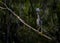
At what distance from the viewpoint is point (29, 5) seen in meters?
3.42

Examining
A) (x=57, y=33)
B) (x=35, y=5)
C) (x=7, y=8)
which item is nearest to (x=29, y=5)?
(x=35, y=5)

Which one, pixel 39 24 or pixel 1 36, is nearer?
pixel 39 24

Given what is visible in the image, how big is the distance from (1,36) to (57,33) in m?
0.78

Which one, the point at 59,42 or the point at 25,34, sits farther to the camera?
the point at 25,34

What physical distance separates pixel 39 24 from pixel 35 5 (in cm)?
31

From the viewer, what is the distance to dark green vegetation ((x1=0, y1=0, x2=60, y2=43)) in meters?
3.37

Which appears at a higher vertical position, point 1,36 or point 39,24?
point 39,24

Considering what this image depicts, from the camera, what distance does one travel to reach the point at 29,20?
11.2 ft

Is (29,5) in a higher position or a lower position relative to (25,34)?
higher

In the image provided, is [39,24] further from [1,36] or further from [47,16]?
[1,36]

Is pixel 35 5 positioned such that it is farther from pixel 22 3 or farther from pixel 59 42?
pixel 59 42

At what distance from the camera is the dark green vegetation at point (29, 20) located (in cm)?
337

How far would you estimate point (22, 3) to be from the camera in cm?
353

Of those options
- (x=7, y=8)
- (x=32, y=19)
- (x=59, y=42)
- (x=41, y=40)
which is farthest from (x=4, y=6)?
(x=59, y=42)
